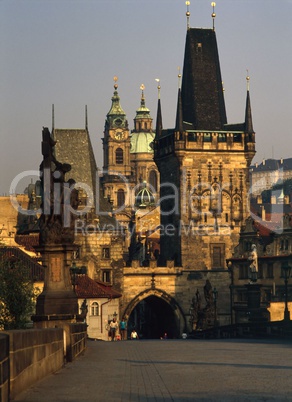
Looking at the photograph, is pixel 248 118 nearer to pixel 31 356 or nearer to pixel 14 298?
pixel 14 298

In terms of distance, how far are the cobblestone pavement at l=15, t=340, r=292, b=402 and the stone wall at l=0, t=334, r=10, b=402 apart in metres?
1.50

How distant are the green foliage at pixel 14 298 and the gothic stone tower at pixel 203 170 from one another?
225 ft

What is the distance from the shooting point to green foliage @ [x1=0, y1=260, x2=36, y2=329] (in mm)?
56250

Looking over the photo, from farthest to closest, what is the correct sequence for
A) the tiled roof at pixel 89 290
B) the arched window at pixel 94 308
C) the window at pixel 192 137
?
the window at pixel 192 137 → the arched window at pixel 94 308 → the tiled roof at pixel 89 290

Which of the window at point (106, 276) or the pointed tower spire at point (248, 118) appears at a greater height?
the pointed tower spire at point (248, 118)

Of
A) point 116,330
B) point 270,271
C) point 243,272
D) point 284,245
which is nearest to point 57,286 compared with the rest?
point 116,330

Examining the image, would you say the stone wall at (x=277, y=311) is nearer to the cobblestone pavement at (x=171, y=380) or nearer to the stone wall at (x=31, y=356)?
the cobblestone pavement at (x=171, y=380)

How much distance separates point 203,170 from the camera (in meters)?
130

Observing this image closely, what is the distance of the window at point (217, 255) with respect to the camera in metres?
128

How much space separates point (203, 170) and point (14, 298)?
245 feet

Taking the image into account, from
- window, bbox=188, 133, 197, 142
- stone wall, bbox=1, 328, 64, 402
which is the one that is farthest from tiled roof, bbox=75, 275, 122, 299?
A: stone wall, bbox=1, 328, 64, 402

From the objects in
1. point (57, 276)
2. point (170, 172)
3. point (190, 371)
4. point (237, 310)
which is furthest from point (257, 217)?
point (190, 371)

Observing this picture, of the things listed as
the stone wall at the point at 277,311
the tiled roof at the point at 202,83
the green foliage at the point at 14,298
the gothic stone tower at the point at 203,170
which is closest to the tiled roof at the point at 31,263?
the stone wall at the point at 277,311

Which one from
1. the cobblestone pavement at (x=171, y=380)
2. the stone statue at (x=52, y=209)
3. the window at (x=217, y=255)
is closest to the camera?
the cobblestone pavement at (x=171, y=380)
